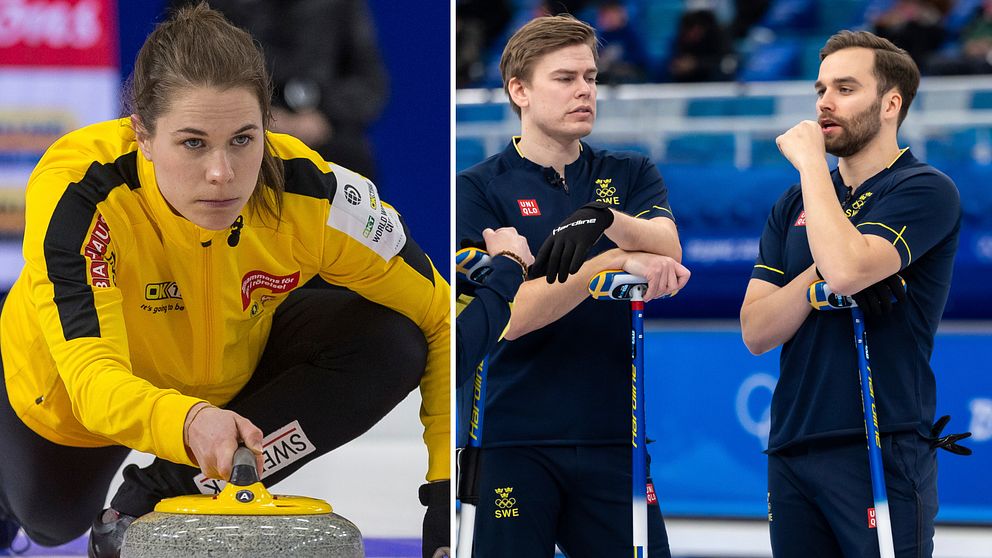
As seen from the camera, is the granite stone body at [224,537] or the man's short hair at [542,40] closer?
the granite stone body at [224,537]

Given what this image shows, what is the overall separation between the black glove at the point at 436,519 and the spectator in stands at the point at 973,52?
656 cm

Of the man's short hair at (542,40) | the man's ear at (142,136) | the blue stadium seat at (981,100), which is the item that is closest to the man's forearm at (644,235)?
the man's short hair at (542,40)

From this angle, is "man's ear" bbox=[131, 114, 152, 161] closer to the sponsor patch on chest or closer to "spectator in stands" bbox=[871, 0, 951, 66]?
the sponsor patch on chest

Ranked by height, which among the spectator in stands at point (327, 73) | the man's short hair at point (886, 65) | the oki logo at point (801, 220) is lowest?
the oki logo at point (801, 220)

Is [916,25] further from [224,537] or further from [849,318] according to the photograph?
[224,537]

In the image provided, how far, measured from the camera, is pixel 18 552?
2.22m

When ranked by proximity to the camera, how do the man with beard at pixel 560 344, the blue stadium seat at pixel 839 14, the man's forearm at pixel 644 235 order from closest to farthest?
1. the man's forearm at pixel 644 235
2. the man with beard at pixel 560 344
3. the blue stadium seat at pixel 839 14

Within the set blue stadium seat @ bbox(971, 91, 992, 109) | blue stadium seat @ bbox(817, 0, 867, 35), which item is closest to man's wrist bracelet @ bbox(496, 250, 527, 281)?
blue stadium seat @ bbox(971, 91, 992, 109)

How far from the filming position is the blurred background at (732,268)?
572cm

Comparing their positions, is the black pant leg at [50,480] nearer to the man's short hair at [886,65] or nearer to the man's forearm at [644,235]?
the man's forearm at [644,235]

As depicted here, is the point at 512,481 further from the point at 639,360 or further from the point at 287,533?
the point at 287,533

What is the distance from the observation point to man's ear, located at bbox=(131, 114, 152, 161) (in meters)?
2.10

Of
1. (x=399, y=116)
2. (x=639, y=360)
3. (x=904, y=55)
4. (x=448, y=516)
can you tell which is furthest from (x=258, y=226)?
(x=904, y=55)

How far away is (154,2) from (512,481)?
55.3 inches
